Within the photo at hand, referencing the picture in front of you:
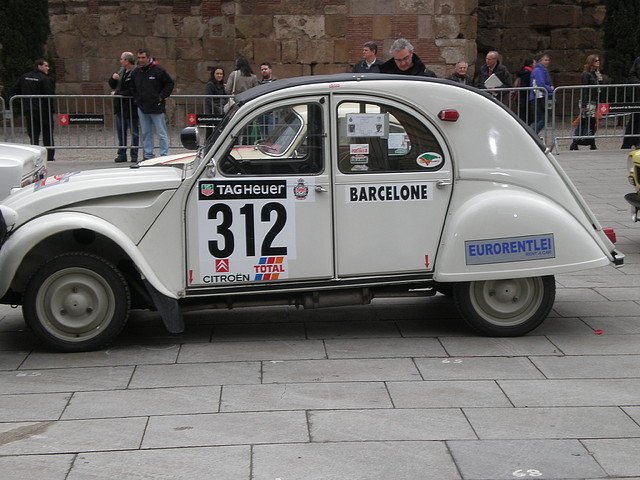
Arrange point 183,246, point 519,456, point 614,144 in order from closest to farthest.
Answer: point 519,456 → point 183,246 → point 614,144

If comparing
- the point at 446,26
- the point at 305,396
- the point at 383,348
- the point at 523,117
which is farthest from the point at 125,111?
the point at 305,396

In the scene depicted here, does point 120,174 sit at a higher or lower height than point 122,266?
higher

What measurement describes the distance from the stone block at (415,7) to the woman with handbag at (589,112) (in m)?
3.20

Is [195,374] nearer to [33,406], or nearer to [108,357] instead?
[108,357]

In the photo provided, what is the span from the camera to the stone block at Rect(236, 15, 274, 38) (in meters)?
19.0

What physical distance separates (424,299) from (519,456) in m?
3.38

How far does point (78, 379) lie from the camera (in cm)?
611

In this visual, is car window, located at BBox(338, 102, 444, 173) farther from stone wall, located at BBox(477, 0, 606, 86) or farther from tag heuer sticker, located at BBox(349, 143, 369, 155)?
stone wall, located at BBox(477, 0, 606, 86)

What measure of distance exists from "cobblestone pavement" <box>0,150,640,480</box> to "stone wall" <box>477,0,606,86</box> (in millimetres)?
17284

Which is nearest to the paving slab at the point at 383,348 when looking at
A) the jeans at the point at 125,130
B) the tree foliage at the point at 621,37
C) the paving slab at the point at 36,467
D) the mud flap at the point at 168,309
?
the mud flap at the point at 168,309

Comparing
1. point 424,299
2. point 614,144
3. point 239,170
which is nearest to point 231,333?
point 239,170

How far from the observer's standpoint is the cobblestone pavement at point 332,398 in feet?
15.7

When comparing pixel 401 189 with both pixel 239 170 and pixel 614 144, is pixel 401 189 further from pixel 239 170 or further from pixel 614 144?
pixel 614 144

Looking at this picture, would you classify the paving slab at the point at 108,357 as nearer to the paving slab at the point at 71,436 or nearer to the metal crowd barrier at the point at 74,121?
the paving slab at the point at 71,436
